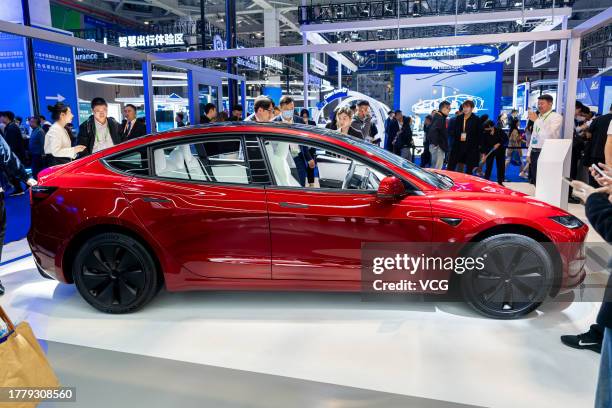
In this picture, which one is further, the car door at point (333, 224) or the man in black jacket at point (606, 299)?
the car door at point (333, 224)

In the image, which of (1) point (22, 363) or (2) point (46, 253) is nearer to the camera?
(1) point (22, 363)

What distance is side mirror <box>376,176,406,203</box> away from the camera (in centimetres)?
291

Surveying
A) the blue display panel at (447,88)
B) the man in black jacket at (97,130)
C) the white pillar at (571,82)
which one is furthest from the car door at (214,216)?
the blue display panel at (447,88)

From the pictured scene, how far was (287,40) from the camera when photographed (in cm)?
3184

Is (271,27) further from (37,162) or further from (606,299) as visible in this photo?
(606,299)

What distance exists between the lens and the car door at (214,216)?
3.06 metres

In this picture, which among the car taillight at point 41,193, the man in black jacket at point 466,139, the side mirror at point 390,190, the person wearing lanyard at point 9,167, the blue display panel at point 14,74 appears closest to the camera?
the side mirror at point 390,190

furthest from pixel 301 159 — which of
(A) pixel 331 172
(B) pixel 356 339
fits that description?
(B) pixel 356 339

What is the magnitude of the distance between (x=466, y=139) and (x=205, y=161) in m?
5.97

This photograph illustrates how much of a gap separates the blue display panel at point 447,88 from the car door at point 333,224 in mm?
10738

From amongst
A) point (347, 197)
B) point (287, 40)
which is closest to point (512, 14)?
point (347, 197)

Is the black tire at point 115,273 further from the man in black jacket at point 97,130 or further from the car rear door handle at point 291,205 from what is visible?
the man in black jacket at point 97,130

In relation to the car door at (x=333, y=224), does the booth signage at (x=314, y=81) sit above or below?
above

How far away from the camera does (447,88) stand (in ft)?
42.8
